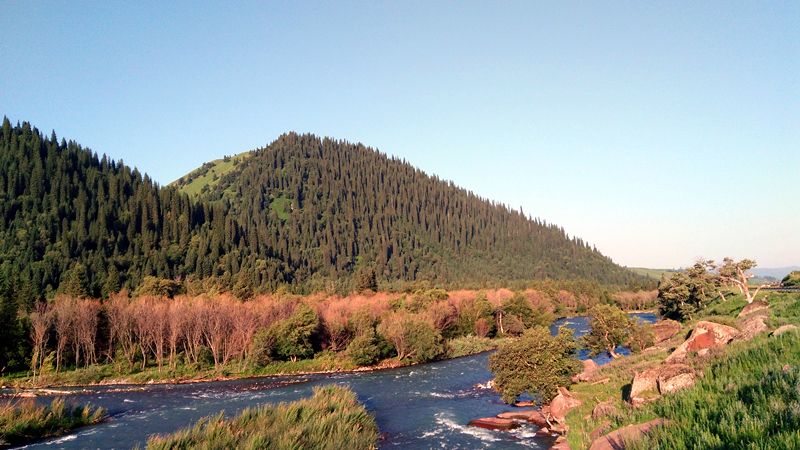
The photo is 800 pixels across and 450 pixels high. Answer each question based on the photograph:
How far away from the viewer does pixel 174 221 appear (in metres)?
159

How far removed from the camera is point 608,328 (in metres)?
58.1

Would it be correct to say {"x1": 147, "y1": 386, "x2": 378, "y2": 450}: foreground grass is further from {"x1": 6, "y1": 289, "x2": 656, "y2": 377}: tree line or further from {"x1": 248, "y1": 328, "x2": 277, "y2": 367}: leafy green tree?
{"x1": 6, "y1": 289, "x2": 656, "y2": 377}: tree line

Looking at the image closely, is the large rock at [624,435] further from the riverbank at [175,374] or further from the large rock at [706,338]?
the riverbank at [175,374]

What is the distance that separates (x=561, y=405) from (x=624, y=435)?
2215 centimetres

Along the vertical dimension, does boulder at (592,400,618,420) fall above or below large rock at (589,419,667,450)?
below

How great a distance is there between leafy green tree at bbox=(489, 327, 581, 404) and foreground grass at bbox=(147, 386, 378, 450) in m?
12.5

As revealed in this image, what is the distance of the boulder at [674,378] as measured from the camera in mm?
22828

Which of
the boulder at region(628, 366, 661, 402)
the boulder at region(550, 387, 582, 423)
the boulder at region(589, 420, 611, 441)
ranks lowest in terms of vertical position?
the boulder at region(550, 387, 582, 423)

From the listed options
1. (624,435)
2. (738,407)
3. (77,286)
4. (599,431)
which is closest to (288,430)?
(599,431)

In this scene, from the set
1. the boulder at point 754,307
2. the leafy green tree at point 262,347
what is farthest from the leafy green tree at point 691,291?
the leafy green tree at point 262,347

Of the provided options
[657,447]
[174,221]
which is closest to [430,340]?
[657,447]

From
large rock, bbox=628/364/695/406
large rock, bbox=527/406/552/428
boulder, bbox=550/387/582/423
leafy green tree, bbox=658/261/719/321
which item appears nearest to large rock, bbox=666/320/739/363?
large rock, bbox=628/364/695/406

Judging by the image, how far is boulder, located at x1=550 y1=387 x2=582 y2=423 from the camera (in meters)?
36.3

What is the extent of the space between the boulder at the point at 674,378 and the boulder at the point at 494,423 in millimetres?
15456
